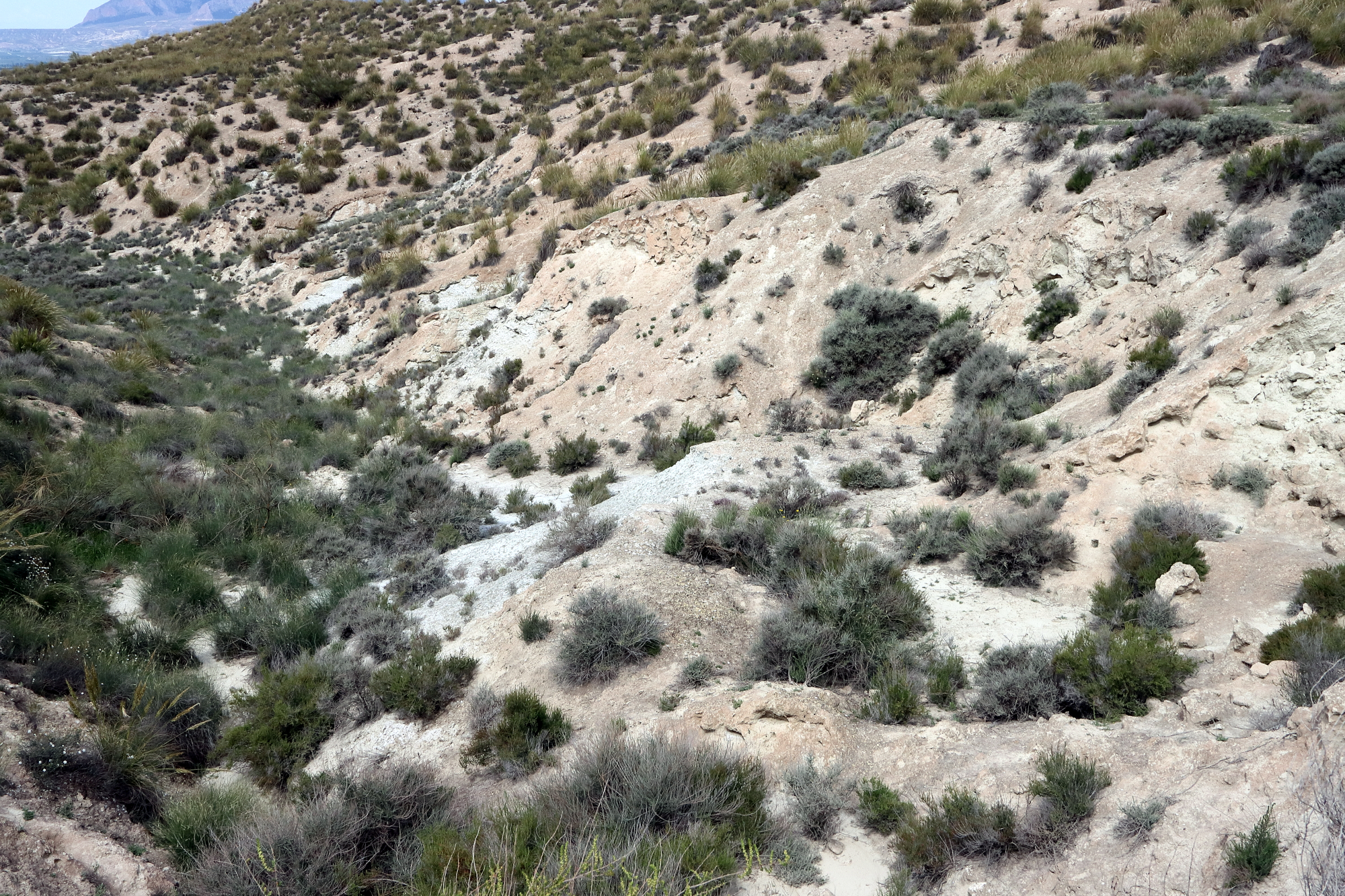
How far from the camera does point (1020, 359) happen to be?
1050cm

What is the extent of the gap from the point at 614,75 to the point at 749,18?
6.23 m

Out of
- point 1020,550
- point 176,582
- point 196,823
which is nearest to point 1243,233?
point 1020,550

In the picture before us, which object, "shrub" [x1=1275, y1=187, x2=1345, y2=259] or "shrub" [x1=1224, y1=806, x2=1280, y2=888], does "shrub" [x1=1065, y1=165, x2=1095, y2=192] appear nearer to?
"shrub" [x1=1275, y1=187, x2=1345, y2=259]

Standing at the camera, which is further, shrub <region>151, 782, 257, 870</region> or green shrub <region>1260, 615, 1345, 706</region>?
shrub <region>151, 782, 257, 870</region>

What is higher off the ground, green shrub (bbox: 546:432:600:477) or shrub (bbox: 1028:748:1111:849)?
shrub (bbox: 1028:748:1111:849)

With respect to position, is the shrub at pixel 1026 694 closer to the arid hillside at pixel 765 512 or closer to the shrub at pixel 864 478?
the arid hillside at pixel 765 512

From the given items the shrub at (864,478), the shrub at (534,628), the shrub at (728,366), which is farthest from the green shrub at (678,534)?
the shrub at (728,366)

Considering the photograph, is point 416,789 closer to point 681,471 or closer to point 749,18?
point 681,471

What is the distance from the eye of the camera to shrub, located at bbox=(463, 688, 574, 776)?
198 inches

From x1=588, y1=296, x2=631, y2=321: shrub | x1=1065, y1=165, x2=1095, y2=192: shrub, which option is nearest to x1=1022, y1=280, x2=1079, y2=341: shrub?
x1=1065, y1=165, x2=1095, y2=192: shrub

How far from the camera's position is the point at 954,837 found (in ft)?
12.2

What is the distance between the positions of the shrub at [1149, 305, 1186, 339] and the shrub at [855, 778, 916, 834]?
24.2 feet

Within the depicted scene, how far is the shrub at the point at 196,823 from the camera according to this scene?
4105 mm

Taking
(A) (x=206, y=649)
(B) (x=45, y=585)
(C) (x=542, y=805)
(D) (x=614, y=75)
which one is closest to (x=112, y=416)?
(B) (x=45, y=585)
